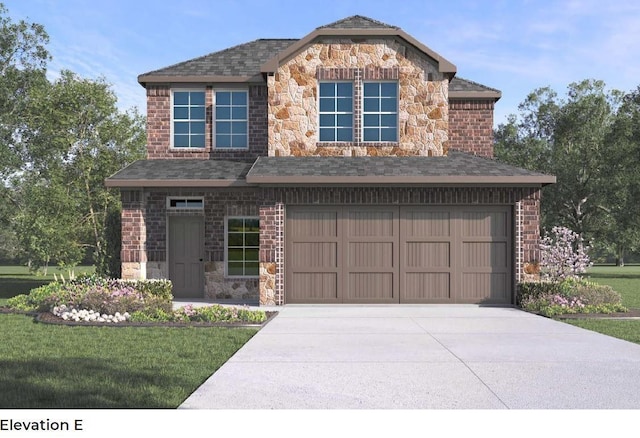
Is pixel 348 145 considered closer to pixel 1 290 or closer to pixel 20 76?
pixel 1 290

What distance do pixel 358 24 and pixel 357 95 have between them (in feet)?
7.10

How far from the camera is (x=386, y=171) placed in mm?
17281

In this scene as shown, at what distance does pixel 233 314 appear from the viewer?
13906 millimetres

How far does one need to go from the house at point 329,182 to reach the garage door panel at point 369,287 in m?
0.04

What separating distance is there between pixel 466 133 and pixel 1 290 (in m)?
18.4

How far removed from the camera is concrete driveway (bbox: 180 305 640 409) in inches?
270

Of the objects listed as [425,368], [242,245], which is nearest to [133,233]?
[242,245]

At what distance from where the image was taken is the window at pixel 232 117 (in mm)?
19984

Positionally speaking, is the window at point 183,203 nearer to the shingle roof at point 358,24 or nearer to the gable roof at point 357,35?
the gable roof at point 357,35

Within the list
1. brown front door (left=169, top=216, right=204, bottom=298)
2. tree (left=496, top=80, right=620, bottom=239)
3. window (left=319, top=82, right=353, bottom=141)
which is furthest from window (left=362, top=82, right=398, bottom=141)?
tree (left=496, top=80, right=620, bottom=239)

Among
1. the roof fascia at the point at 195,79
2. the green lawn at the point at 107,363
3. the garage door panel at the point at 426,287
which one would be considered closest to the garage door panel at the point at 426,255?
the garage door panel at the point at 426,287

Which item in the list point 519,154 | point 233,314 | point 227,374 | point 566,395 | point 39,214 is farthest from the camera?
point 519,154

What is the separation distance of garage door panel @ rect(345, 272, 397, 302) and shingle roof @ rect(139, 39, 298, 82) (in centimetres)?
696

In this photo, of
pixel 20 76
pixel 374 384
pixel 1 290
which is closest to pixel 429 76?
pixel 374 384
